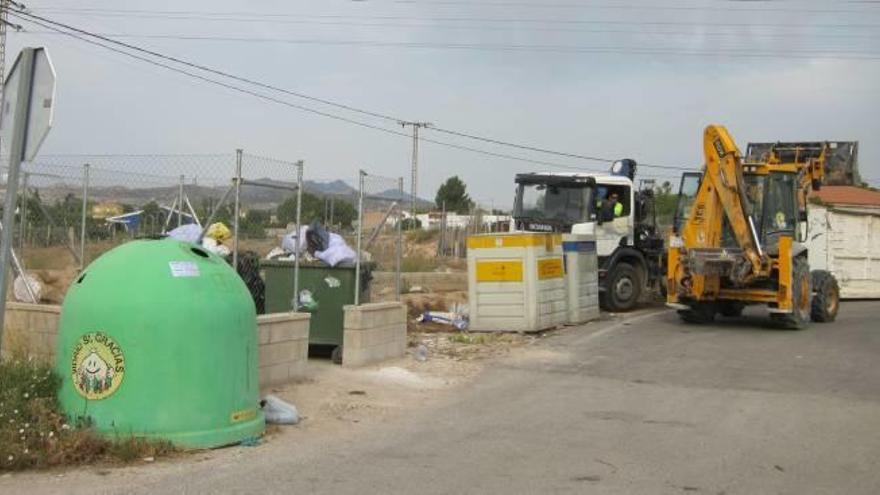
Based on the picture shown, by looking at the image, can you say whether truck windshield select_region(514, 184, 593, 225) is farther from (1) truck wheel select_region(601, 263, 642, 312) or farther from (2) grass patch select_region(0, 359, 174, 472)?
(2) grass patch select_region(0, 359, 174, 472)

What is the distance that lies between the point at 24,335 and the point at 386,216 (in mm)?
4929

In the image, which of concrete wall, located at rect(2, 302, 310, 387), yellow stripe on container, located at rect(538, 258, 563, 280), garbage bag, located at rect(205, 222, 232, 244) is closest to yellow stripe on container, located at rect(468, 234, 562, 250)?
yellow stripe on container, located at rect(538, 258, 563, 280)

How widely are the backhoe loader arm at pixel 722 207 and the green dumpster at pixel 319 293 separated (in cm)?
786

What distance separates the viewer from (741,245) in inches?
630

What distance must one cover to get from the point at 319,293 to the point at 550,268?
5.57 m

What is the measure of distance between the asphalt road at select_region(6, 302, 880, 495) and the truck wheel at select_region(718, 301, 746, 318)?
4640 mm

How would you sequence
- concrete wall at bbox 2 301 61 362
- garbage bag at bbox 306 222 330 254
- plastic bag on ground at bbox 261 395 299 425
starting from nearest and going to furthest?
1. plastic bag on ground at bbox 261 395 299 425
2. concrete wall at bbox 2 301 61 362
3. garbage bag at bbox 306 222 330 254

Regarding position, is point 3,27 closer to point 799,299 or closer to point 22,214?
point 22,214

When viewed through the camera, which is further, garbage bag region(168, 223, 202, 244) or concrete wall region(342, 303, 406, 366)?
concrete wall region(342, 303, 406, 366)

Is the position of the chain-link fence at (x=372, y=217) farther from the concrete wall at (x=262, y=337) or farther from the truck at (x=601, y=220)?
the truck at (x=601, y=220)

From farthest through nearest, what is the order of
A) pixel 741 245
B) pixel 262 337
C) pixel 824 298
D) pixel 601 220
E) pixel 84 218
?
pixel 601 220 < pixel 824 298 < pixel 741 245 < pixel 84 218 < pixel 262 337

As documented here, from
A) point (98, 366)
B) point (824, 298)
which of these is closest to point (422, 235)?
point (824, 298)

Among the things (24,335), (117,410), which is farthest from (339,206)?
(117,410)

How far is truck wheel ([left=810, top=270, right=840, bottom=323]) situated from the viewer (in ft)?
58.0
